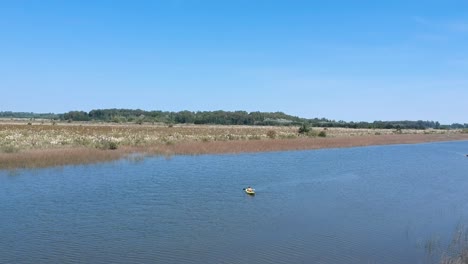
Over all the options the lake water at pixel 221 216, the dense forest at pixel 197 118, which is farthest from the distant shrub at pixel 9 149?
the dense forest at pixel 197 118

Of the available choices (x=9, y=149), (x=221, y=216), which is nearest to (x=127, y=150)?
(x=9, y=149)

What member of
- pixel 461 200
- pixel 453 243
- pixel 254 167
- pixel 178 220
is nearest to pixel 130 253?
pixel 178 220

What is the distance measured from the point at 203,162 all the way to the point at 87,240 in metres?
19.7

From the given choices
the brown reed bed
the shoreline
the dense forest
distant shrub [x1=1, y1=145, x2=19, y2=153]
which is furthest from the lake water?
the dense forest

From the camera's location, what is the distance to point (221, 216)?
51.5 ft

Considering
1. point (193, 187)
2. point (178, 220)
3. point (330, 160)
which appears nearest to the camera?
point (178, 220)

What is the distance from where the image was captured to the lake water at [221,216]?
459 inches

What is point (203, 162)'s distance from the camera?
32094 millimetres

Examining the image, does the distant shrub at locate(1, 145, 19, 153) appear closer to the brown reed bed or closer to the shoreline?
the brown reed bed

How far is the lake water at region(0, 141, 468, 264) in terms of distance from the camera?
38.2 ft

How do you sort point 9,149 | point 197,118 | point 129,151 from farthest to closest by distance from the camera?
point 197,118 < point 129,151 < point 9,149

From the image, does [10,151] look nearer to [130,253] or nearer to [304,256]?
[130,253]

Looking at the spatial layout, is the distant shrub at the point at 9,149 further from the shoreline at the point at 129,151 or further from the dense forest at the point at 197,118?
the dense forest at the point at 197,118

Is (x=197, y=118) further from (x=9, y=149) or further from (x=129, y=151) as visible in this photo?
(x=9, y=149)
